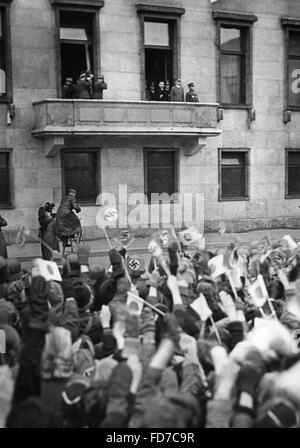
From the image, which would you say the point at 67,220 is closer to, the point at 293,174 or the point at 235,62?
the point at 235,62

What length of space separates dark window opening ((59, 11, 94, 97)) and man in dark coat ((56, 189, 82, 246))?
4382mm

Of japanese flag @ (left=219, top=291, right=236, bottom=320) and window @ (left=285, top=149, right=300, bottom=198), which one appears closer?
japanese flag @ (left=219, top=291, right=236, bottom=320)

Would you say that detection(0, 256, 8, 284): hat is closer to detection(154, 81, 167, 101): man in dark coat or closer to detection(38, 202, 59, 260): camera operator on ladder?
detection(38, 202, 59, 260): camera operator on ladder

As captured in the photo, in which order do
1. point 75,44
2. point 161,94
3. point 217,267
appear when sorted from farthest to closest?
point 161,94 < point 75,44 < point 217,267

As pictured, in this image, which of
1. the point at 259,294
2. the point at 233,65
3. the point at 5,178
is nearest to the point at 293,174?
the point at 233,65

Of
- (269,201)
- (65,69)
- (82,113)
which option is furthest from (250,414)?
(269,201)

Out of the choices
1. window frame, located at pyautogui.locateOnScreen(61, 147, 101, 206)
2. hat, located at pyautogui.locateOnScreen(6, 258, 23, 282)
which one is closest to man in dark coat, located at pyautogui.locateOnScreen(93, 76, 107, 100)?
window frame, located at pyautogui.locateOnScreen(61, 147, 101, 206)

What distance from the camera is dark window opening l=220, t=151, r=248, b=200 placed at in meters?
20.7

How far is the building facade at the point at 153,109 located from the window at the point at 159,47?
0.03m

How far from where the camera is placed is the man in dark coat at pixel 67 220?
15.6 m

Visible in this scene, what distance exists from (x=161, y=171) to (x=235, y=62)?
4.41 meters

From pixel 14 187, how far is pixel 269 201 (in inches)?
332

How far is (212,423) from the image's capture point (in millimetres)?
3352

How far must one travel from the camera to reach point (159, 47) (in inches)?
768
